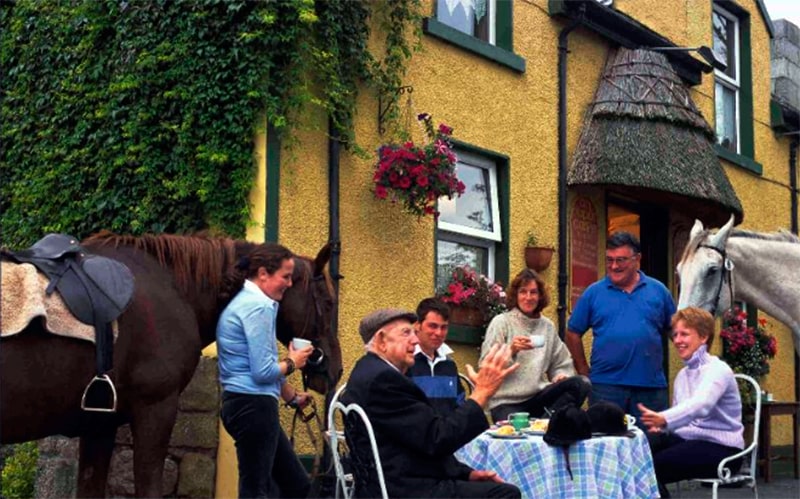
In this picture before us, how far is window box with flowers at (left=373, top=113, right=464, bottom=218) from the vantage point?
28.2 feet

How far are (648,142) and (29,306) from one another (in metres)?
7.51

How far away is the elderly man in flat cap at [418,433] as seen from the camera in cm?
460

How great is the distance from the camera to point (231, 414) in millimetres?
5926

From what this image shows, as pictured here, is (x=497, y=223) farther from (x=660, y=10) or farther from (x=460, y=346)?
(x=660, y=10)

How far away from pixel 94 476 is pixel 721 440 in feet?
11.2

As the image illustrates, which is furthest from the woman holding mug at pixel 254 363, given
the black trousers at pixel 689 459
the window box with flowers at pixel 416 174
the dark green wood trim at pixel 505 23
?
the dark green wood trim at pixel 505 23

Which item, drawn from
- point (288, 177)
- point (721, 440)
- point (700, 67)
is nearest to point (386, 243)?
point (288, 177)

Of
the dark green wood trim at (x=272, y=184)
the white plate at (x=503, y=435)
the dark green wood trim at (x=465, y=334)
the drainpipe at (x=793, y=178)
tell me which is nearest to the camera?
the white plate at (x=503, y=435)

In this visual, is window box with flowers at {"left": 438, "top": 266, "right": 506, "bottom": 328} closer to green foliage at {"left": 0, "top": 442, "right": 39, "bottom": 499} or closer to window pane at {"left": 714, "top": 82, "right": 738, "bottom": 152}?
green foliage at {"left": 0, "top": 442, "right": 39, "bottom": 499}

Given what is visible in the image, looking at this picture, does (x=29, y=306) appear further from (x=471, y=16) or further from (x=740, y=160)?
(x=740, y=160)

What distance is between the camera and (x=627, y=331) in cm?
737

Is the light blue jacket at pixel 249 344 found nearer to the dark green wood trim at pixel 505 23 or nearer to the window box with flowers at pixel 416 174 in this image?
the window box with flowers at pixel 416 174

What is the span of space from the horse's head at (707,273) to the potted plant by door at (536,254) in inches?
97.2

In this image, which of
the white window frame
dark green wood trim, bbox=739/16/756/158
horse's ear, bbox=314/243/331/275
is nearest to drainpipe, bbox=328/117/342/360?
the white window frame
